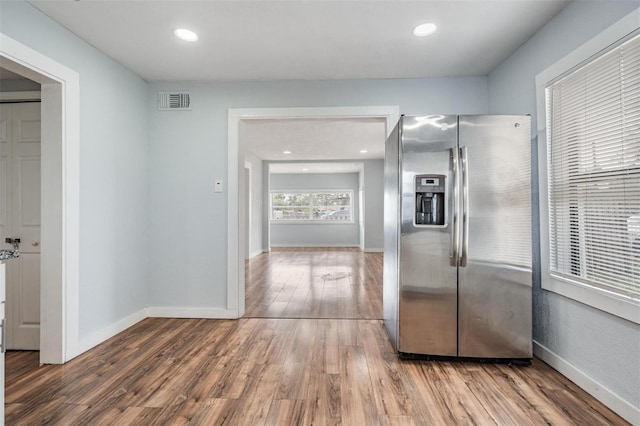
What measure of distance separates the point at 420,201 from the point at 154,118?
288 cm

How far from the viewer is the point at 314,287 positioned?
4.71m

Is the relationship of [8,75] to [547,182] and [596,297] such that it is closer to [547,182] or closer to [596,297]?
[547,182]

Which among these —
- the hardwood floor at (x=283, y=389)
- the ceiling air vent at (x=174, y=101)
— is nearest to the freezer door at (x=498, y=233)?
the hardwood floor at (x=283, y=389)

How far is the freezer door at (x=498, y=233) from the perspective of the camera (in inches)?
89.4

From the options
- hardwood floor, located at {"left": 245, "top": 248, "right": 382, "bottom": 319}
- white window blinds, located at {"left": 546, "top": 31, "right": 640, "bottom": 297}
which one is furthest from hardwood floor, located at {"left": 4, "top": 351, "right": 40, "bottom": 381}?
white window blinds, located at {"left": 546, "top": 31, "right": 640, "bottom": 297}

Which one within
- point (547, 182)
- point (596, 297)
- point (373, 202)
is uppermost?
point (373, 202)

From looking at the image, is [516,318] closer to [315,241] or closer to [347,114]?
[347,114]

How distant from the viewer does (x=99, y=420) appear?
5.55ft

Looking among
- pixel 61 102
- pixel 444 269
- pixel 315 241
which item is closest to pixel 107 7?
pixel 61 102

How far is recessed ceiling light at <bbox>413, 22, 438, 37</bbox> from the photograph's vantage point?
2344 mm

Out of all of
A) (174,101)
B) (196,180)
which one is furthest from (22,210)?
(174,101)

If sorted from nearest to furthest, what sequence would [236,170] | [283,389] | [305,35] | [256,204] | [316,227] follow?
[283,389] → [305,35] → [236,170] → [256,204] → [316,227]

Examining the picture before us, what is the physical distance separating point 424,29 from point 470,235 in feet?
5.17

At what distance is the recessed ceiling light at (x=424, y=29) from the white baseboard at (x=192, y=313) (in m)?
3.04
